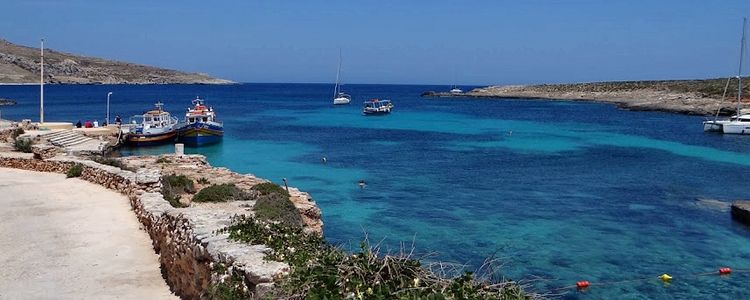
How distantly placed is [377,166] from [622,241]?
1650 cm

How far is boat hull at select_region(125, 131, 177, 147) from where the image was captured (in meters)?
42.1

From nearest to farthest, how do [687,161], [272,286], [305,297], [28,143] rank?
[305,297]
[272,286]
[28,143]
[687,161]

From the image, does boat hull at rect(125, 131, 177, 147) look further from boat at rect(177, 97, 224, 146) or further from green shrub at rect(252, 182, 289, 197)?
green shrub at rect(252, 182, 289, 197)

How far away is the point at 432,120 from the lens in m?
71.7

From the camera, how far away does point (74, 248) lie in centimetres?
1116

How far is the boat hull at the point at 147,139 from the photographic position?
42.1 meters

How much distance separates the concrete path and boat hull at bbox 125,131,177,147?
85.7ft

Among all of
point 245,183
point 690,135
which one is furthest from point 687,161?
point 245,183

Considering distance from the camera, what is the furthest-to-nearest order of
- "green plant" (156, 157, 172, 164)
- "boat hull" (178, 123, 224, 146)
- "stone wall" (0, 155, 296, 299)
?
"boat hull" (178, 123, 224, 146) → "green plant" (156, 157, 172, 164) → "stone wall" (0, 155, 296, 299)

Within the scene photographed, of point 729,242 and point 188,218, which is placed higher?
point 188,218

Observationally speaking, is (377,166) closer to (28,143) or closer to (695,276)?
(28,143)

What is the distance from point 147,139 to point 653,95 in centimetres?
8031

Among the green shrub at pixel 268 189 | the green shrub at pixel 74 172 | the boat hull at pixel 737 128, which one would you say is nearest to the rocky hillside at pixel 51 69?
the boat hull at pixel 737 128

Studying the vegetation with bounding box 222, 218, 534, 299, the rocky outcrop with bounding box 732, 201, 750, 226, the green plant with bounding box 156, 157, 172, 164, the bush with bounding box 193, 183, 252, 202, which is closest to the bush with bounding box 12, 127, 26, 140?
the green plant with bounding box 156, 157, 172, 164
